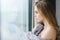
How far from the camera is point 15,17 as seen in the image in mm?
1248

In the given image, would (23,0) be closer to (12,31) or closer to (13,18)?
(13,18)

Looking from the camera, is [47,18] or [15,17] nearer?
[47,18]

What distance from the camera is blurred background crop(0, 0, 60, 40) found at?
1181mm

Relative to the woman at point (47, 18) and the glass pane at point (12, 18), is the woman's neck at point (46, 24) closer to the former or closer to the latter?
the woman at point (47, 18)

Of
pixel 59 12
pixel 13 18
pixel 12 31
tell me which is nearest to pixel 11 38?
pixel 12 31

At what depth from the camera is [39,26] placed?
122cm

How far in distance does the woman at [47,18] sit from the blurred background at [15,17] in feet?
0.50

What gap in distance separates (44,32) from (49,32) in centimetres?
5

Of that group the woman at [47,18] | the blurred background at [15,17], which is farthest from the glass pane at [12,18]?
the woman at [47,18]

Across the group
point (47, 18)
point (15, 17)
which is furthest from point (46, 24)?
point (15, 17)

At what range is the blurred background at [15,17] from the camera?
118cm

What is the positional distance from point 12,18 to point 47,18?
338mm

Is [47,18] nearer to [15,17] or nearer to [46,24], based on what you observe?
[46,24]

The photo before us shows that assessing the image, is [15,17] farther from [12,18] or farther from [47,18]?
[47,18]
